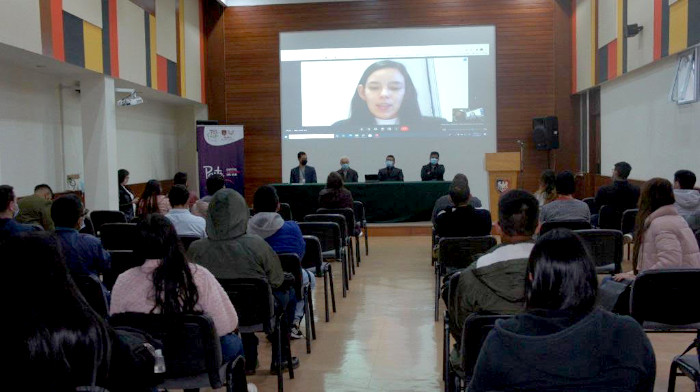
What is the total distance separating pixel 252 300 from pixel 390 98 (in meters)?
9.40

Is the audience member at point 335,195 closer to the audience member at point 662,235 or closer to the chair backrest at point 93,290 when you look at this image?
Result: the audience member at point 662,235

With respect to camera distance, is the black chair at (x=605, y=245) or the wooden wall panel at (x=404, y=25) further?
the wooden wall panel at (x=404, y=25)

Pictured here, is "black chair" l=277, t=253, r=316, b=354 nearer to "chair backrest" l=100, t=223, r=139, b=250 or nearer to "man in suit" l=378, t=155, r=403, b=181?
"chair backrest" l=100, t=223, r=139, b=250

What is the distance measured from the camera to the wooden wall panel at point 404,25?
12.7 metres

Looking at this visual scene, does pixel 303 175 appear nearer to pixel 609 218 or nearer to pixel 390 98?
pixel 390 98

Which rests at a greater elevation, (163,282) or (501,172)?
(501,172)

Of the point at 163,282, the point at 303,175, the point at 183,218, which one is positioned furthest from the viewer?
the point at 303,175

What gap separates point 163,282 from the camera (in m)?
2.62

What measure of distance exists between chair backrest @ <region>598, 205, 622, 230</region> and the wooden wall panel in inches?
235

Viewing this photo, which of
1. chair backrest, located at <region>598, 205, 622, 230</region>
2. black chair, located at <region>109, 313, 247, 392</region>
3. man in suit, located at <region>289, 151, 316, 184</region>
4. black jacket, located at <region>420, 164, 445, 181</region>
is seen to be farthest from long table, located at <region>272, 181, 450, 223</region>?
black chair, located at <region>109, 313, 247, 392</region>

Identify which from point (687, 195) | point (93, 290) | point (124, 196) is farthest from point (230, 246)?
point (124, 196)

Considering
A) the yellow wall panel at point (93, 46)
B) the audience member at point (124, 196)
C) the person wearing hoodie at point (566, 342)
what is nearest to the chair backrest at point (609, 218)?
the person wearing hoodie at point (566, 342)

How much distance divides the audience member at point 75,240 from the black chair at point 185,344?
1.32 metres

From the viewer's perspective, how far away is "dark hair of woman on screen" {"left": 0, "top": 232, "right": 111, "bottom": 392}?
1.49 meters
